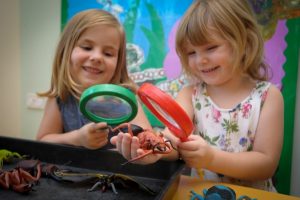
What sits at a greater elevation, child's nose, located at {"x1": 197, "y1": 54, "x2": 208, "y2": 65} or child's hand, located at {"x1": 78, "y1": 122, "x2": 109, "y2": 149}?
child's nose, located at {"x1": 197, "y1": 54, "x2": 208, "y2": 65}

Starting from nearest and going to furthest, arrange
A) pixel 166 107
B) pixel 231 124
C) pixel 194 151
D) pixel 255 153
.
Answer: pixel 166 107, pixel 194 151, pixel 255 153, pixel 231 124

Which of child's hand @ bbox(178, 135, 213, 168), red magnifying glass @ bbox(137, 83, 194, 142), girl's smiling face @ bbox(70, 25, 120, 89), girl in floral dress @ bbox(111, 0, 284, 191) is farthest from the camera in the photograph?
girl's smiling face @ bbox(70, 25, 120, 89)

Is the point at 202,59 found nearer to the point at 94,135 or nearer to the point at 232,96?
the point at 232,96

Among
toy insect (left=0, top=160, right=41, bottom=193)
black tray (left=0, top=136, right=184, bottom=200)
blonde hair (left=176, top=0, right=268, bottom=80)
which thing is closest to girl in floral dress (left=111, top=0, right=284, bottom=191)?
blonde hair (left=176, top=0, right=268, bottom=80)

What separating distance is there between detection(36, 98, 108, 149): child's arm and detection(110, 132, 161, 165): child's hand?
0.20 ft

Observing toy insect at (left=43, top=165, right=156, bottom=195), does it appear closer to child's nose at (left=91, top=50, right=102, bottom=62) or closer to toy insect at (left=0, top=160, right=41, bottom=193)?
toy insect at (left=0, top=160, right=41, bottom=193)

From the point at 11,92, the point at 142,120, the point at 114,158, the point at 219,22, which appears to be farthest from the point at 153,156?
the point at 11,92

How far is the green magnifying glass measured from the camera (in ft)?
1.49

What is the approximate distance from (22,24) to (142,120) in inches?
50.7

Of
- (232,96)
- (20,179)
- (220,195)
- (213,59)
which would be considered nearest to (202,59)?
(213,59)

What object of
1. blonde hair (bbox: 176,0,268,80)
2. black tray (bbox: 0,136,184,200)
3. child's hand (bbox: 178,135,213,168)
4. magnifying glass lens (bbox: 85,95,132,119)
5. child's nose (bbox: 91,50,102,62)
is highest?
blonde hair (bbox: 176,0,268,80)

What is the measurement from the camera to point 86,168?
61 centimetres

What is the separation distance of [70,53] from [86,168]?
1.40 feet

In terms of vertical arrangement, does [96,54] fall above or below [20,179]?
above
